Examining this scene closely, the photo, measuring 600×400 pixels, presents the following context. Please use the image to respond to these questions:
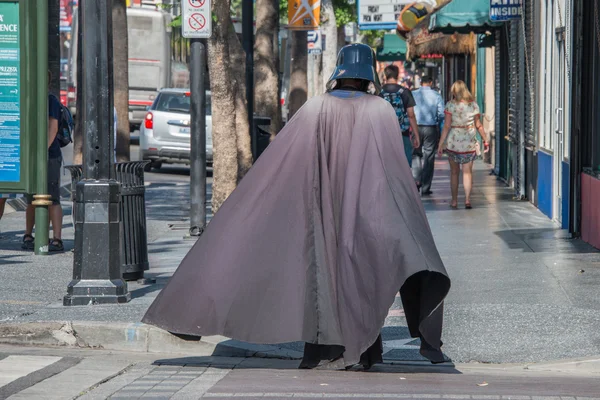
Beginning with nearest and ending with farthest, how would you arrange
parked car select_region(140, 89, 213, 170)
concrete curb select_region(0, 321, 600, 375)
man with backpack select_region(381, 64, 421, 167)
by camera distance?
1. concrete curb select_region(0, 321, 600, 375)
2. man with backpack select_region(381, 64, 421, 167)
3. parked car select_region(140, 89, 213, 170)

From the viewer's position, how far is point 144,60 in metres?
40.8

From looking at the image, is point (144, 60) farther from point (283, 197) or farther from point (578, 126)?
point (283, 197)

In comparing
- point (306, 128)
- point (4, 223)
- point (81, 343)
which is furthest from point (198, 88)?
point (306, 128)

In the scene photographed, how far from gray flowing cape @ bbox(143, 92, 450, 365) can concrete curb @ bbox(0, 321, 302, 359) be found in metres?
0.98

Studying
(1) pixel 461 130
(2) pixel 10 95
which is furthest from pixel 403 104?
(2) pixel 10 95

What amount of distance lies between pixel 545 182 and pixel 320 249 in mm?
9514

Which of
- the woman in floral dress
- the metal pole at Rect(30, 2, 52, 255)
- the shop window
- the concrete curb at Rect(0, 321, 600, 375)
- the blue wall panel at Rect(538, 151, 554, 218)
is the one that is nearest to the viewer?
the concrete curb at Rect(0, 321, 600, 375)

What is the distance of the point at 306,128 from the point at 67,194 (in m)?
13.2

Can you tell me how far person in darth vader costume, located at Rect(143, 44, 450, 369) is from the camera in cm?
675

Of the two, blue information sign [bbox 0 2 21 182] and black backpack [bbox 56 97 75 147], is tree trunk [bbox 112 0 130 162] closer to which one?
black backpack [bbox 56 97 75 147]

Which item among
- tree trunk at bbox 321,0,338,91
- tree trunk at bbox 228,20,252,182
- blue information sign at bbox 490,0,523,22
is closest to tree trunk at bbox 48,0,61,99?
tree trunk at bbox 228,20,252,182

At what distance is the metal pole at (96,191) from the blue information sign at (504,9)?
9.66m

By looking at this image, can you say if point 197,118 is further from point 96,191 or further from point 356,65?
point 356,65

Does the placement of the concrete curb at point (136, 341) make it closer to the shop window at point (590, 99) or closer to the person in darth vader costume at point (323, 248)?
the person in darth vader costume at point (323, 248)
